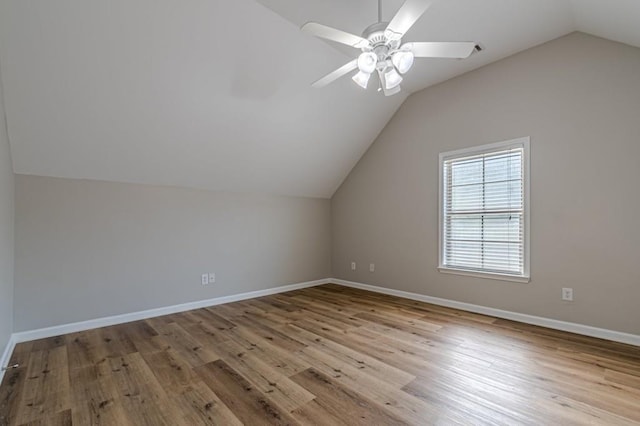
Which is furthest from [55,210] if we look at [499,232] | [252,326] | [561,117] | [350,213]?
[561,117]

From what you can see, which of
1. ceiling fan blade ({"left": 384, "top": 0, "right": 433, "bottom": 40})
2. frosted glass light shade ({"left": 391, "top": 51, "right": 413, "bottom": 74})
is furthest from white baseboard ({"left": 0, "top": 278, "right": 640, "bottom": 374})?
ceiling fan blade ({"left": 384, "top": 0, "right": 433, "bottom": 40})

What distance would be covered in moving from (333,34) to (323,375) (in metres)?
2.36

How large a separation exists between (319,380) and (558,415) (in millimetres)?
1433

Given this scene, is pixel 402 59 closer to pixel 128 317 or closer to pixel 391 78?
pixel 391 78

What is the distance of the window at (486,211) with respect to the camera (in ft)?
10.9

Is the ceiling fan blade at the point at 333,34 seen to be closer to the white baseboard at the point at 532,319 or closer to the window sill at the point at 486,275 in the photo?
the window sill at the point at 486,275

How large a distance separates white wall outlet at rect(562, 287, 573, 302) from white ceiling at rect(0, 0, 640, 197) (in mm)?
2302

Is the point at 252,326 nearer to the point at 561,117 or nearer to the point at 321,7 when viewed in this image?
the point at 321,7

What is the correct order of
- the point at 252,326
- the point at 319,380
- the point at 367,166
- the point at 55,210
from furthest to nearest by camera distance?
1. the point at 367,166
2. the point at 252,326
3. the point at 55,210
4. the point at 319,380

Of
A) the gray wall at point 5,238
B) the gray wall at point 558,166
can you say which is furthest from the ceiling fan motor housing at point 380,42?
the gray wall at point 5,238

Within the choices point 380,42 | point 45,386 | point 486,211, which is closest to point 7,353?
point 45,386

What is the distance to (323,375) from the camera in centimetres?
218

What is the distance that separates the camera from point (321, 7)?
250cm

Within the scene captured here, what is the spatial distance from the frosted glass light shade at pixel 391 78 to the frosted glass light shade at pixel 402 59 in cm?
13
